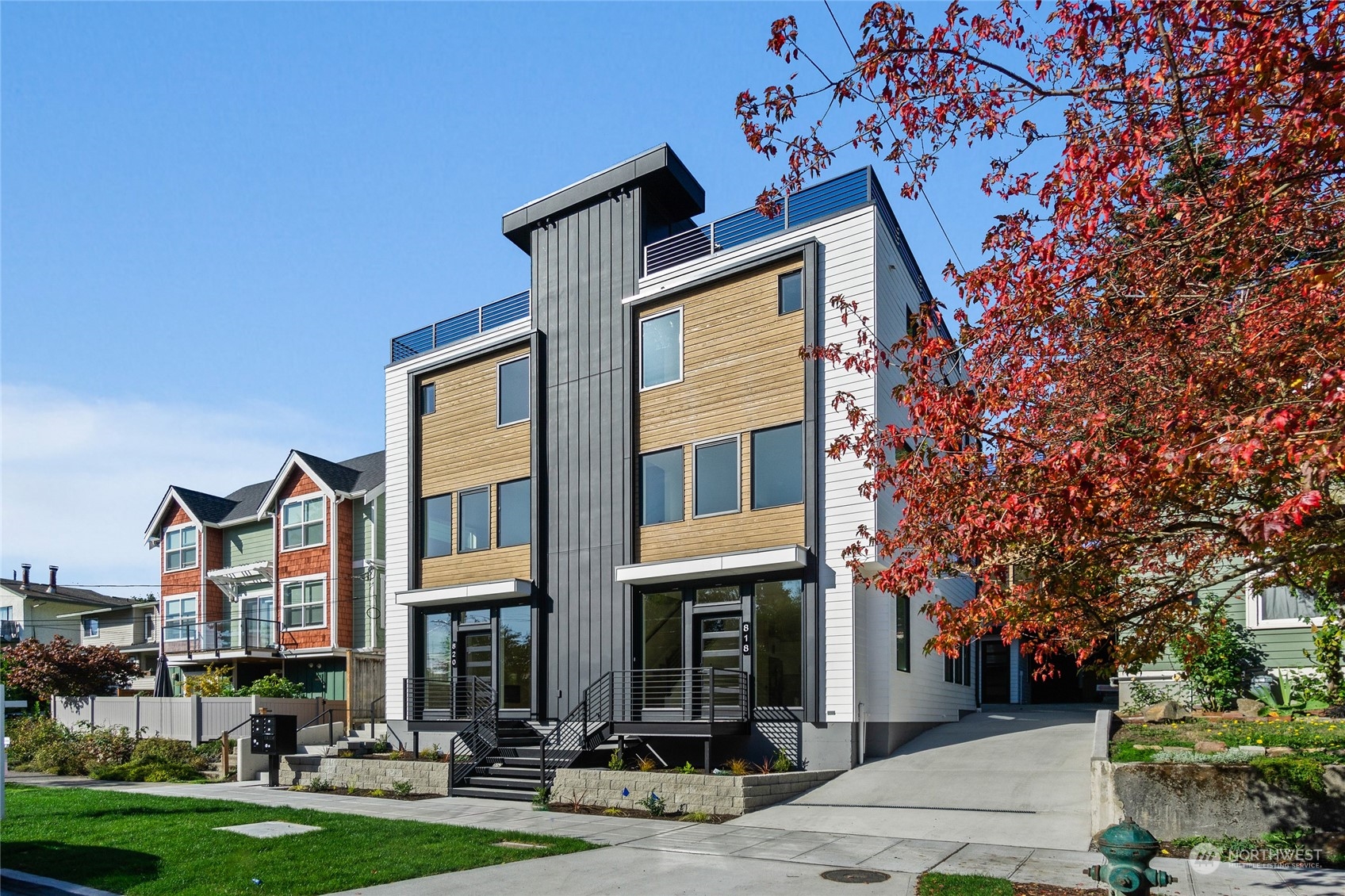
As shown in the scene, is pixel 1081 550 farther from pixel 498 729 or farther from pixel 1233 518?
pixel 498 729

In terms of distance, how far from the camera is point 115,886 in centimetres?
959

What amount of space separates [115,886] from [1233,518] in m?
10.2

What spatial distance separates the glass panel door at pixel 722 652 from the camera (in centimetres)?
1830

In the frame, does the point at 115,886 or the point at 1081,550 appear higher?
the point at 1081,550

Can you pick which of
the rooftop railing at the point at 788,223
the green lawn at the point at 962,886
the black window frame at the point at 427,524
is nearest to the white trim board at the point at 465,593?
the black window frame at the point at 427,524

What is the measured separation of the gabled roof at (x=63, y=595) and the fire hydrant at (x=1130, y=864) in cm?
5138

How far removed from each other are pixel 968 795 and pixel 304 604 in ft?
81.9

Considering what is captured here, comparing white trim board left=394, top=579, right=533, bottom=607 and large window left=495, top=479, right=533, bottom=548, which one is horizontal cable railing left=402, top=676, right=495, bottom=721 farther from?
large window left=495, top=479, right=533, bottom=548

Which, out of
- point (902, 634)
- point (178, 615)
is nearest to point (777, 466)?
point (902, 634)

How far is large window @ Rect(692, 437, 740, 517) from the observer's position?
19.2m

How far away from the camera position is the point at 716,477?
19438 mm

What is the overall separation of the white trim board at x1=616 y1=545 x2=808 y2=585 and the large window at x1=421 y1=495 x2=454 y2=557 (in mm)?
5983

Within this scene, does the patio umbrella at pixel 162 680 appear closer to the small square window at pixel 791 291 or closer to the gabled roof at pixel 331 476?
the gabled roof at pixel 331 476

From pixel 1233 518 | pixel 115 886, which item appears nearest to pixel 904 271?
pixel 1233 518
